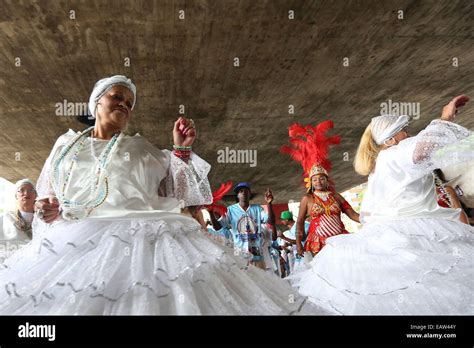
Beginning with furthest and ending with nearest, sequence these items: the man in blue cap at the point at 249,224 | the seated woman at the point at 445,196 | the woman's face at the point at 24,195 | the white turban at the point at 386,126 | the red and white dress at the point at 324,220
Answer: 1. the man in blue cap at the point at 249,224
2. the woman's face at the point at 24,195
3. the red and white dress at the point at 324,220
4. the seated woman at the point at 445,196
5. the white turban at the point at 386,126

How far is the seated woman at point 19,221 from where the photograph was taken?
18.6 feet

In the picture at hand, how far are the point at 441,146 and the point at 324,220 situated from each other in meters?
2.46

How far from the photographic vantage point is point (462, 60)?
859cm

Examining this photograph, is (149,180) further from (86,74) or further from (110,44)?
(86,74)

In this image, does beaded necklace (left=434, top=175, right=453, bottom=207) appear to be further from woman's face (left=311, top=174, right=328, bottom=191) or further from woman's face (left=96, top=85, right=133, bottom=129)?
woman's face (left=96, top=85, right=133, bottom=129)

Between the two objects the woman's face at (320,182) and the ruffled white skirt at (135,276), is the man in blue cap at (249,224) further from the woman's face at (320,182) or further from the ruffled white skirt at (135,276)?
the ruffled white skirt at (135,276)

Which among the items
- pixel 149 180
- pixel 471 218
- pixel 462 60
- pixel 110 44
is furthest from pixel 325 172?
pixel 462 60

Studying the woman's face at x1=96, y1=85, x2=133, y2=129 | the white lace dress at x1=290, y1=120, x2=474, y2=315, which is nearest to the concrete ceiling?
the white lace dress at x1=290, y1=120, x2=474, y2=315

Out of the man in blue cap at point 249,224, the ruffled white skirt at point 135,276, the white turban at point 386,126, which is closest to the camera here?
the ruffled white skirt at point 135,276

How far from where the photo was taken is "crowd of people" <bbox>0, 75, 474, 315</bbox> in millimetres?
1998

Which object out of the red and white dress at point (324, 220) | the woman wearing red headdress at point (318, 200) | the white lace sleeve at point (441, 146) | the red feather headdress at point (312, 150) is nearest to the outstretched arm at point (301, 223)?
the woman wearing red headdress at point (318, 200)

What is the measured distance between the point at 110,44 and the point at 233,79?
2.40 m

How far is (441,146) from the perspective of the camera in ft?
10.2

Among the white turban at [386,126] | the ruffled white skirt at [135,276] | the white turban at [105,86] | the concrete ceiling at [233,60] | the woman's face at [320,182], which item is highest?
the concrete ceiling at [233,60]
